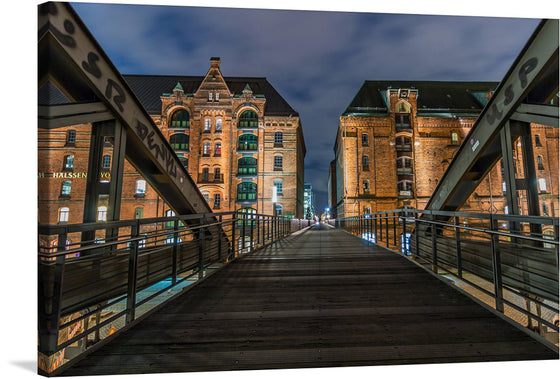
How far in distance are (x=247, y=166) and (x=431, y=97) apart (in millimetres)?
21951

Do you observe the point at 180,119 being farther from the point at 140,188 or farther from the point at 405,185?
the point at 405,185

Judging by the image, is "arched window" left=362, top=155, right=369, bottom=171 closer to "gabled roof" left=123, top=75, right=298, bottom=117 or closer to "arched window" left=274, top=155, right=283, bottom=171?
"gabled roof" left=123, top=75, right=298, bottom=117

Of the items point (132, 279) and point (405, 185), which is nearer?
point (132, 279)

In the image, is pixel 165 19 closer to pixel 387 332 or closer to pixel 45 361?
pixel 45 361

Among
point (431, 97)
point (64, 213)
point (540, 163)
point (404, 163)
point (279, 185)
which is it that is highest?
point (431, 97)

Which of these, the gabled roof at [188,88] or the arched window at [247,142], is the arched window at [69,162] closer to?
the gabled roof at [188,88]

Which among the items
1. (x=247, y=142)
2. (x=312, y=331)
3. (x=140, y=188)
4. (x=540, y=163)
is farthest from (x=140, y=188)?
(x=540, y=163)

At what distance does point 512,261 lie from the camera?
9.80ft

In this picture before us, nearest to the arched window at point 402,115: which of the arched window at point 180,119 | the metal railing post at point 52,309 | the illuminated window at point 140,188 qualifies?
A: the arched window at point 180,119

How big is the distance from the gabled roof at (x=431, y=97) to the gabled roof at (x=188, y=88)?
285 inches

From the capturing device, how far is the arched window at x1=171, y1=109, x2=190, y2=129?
26.1 m

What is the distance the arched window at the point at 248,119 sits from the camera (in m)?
26.3

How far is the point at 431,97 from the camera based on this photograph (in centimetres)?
2983

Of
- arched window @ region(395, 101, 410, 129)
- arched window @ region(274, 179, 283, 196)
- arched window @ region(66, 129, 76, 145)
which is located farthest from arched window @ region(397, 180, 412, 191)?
arched window @ region(66, 129, 76, 145)
